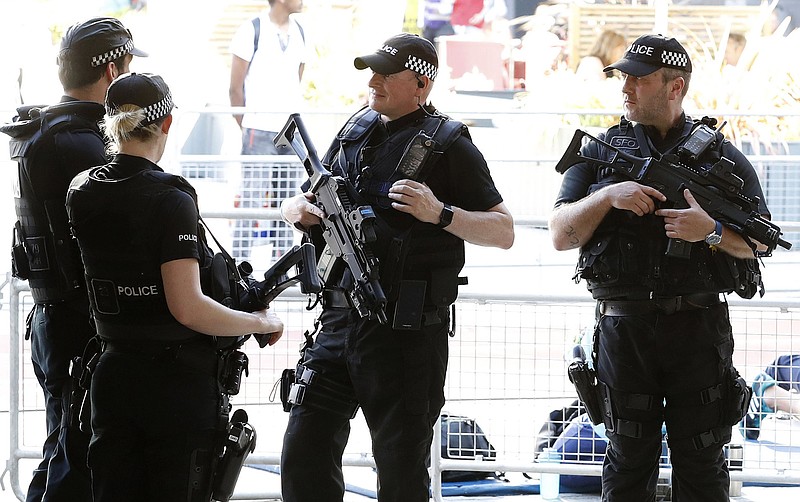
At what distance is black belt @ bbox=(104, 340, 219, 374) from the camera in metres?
3.03

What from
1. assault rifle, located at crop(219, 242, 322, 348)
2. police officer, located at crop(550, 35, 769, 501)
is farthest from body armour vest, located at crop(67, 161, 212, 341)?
police officer, located at crop(550, 35, 769, 501)

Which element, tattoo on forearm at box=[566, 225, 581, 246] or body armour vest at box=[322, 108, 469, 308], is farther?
tattoo on forearm at box=[566, 225, 581, 246]

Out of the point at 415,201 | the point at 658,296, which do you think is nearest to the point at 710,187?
the point at 658,296

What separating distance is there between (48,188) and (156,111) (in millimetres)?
734

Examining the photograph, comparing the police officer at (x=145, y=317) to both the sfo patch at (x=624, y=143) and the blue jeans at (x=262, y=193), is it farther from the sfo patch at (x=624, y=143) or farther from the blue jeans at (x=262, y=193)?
the blue jeans at (x=262, y=193)

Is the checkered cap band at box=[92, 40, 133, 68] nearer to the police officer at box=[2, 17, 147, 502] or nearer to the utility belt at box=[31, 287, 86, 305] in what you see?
the police officer at box=[2, 17, 147, 502]

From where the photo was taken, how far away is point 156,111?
3.06 m

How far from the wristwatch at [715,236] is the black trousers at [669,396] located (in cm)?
26

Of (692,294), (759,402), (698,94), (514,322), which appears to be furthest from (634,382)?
(698,94)

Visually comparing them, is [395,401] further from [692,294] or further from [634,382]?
[692,294]

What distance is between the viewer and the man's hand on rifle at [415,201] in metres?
3.44

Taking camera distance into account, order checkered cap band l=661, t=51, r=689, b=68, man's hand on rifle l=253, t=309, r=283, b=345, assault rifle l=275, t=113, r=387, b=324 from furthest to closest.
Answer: checkered cap band l=661, t=51, r=689, b=68 < assault rifle l=275, t=113, r=387, b=324 < man's hand on rifle l=253, t=309, r=283, b=345

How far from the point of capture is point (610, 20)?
11.9m

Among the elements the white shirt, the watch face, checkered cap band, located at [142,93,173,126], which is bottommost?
the watch face
